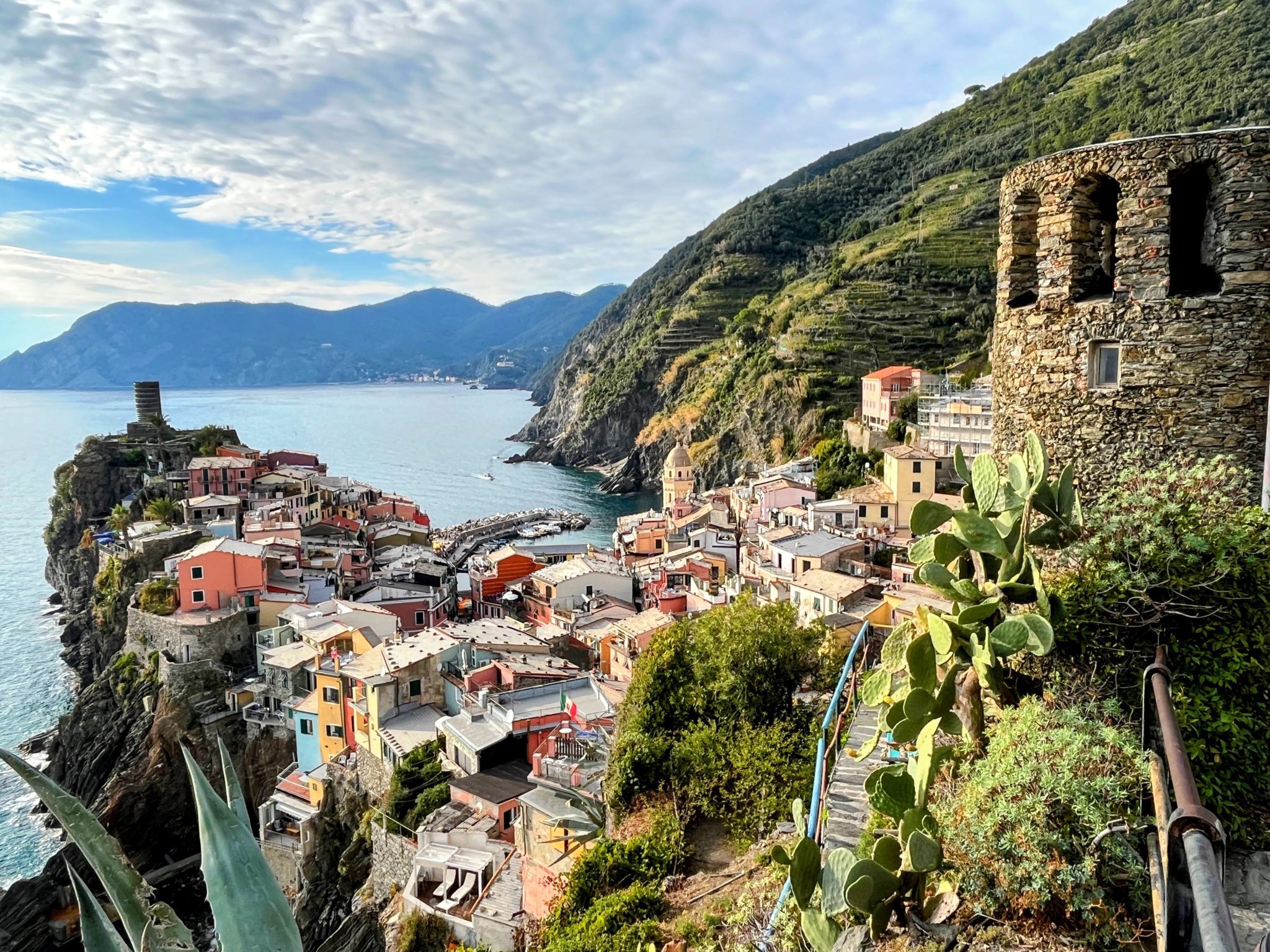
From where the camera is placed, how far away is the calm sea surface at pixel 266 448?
30344 millimetres

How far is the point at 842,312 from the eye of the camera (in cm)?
6312

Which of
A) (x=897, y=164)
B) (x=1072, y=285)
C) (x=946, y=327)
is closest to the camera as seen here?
(x=1072, y=285)

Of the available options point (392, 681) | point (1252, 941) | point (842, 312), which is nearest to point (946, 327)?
point (842, 312)

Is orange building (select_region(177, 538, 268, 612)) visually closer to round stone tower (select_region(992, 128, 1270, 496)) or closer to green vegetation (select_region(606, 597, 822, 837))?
green vegetation (select_region(606, 597, 822, 837))

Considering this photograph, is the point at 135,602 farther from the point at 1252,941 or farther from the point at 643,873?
the point at 1252,941

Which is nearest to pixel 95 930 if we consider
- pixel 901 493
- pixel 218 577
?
pixel 218 577

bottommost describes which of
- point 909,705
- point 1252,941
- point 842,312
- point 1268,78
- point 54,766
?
point 54,766

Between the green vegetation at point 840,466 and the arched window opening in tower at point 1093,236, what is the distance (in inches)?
1358

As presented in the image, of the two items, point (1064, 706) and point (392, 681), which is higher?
point (1064, 706)

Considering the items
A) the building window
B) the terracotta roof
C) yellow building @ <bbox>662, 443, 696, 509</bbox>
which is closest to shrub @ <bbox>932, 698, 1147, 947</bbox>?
the building window

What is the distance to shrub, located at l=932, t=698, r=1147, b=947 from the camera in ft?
10.3

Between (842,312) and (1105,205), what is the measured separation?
60784 mm

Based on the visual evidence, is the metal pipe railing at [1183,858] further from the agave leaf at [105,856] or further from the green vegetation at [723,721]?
the green vegetation at [723,721]

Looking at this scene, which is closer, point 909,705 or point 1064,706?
point 1064,706
